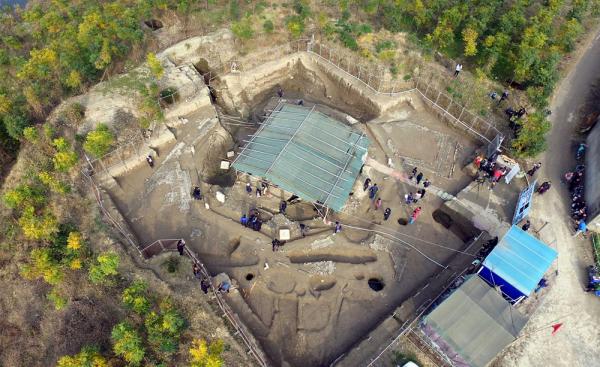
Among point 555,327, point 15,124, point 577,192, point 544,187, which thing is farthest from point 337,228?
point 15,124

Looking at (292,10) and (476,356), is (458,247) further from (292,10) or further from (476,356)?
(292,10)

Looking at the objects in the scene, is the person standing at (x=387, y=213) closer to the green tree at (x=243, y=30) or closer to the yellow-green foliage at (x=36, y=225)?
the green tree at (x=243, y=30)

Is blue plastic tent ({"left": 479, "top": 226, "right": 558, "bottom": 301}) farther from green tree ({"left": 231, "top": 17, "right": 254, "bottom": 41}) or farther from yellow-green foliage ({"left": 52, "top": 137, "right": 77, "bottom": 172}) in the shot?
yellow-green foliage ({"left": 52, "top": 137, "right": 77, "bottom": 172})

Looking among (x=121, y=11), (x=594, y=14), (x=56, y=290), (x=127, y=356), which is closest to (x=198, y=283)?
(x=127, y=356)

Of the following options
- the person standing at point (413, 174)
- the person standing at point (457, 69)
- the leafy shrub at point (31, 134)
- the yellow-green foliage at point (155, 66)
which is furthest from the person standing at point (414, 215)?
the leafy shrub at point (31, 134)

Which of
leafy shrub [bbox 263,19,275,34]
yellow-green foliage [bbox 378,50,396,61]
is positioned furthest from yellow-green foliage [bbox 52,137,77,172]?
yellow-green foliage [bbox 378,50,396,61]

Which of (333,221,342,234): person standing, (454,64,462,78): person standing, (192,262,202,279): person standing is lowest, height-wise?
(192,262,202,279): person standing

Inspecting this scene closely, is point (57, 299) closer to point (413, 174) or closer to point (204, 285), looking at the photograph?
point (204, 285)
